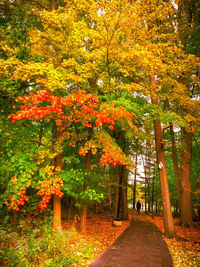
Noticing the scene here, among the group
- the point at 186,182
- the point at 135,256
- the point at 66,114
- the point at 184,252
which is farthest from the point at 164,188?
the point at 66,114

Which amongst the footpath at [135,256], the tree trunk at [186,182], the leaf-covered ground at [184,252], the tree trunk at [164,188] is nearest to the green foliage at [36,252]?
the footpath at [135,256]

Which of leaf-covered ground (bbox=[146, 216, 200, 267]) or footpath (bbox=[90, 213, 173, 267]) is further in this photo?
leaf-covered ground (bbox=[146, 216, 200, 267])

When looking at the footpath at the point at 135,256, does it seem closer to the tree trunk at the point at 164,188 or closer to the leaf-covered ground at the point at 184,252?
the leaf-covered ground at the point at 184,252

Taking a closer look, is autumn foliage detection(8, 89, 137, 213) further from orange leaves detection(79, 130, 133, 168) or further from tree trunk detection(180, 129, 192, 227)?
tree trunk detection(180, 129, 192, 227)

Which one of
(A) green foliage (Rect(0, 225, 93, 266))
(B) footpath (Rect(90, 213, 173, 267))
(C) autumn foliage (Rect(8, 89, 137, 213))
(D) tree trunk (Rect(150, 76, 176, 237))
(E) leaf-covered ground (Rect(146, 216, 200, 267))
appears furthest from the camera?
(D) tree trunk (Rect(150, 76, 176, 237))

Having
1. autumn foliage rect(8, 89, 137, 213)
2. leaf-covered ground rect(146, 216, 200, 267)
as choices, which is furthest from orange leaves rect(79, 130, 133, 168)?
leaf-covered ground rect(146, 216, 200, 267)

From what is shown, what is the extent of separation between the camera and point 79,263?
4.92 metres

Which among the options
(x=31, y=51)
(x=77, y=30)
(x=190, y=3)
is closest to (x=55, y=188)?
(x=31, y=51)

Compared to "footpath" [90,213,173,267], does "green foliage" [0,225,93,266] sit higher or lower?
higher

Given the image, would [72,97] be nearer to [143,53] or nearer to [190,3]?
[143,53]

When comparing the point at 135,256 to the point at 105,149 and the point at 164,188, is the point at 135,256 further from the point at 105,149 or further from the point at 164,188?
the point at 164,188

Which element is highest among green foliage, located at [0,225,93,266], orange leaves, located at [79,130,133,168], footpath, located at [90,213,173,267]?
orange leaves, located at [79,130,133,168]

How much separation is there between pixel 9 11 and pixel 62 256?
8.68 m

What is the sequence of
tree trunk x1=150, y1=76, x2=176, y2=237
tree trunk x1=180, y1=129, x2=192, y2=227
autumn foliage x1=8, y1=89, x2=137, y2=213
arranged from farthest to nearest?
1. tree trunk x1=180, y1=129, x2=192, y2=227
2. tree trunk x1=150, y1=76, x2=176, y2=237
3. autumn foliage x1=8, y1=89, x2=137, y2=213
